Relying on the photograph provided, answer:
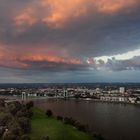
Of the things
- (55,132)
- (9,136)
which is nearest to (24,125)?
(55,132)

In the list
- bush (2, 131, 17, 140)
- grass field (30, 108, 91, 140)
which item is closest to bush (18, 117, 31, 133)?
grass field (30, 108, 91, 140)

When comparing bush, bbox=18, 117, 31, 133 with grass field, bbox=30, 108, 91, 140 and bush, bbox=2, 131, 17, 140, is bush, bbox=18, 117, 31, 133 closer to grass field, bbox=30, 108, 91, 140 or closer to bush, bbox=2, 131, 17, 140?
grass field, bbox=30, 108, 91, 140

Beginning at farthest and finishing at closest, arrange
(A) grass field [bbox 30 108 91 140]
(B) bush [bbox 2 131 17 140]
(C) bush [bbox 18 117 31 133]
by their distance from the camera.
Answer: (C) bush [bbox 18 117 31 133], (A) grass field [bbox 30 108 91 140], (B) bush [bbox 2 131 17 140]

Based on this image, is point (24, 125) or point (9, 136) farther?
point (24, 125)

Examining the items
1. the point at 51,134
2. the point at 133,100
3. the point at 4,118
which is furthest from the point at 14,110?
the point at 133,100

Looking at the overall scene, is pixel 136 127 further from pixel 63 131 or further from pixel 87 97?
pixel 87 97

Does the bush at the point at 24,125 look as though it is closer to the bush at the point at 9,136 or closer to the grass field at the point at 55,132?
the grass field at the point at 55,132

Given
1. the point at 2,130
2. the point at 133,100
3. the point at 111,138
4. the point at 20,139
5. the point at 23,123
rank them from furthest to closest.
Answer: the point at 133,100 → the point at 111,138 → the point at 23,123 → the point at 2,130 → the point at 20,139

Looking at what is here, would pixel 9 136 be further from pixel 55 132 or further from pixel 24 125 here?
pixel 55 132

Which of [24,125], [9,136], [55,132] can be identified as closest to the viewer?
[9,136]

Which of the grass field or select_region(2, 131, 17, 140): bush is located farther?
the grass field

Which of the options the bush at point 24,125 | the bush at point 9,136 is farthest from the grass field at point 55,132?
the bush at point 9,136
